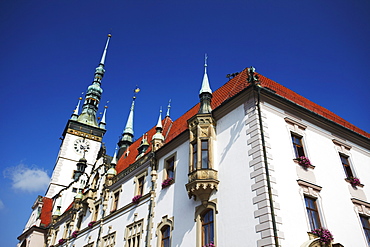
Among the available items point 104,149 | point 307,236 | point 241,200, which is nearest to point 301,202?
point 307,236

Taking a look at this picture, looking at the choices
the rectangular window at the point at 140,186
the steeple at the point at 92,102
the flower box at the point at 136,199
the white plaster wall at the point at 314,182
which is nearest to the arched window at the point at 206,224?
the white plaster wall at the point at 314,182

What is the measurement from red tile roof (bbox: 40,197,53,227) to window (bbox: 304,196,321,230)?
38525mm

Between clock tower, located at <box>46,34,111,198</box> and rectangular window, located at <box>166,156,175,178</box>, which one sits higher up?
A: clock tower, located at <box>46,34,111,198</box>

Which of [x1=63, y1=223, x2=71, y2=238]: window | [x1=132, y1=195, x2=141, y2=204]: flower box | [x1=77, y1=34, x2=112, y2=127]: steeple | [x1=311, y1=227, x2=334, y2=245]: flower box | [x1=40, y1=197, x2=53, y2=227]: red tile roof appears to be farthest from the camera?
[x1=77, y1=34, x2=112, y2=127]: steeple

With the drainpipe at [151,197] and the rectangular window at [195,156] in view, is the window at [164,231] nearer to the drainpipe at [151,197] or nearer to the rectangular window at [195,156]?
the drainpipe at [151,197]

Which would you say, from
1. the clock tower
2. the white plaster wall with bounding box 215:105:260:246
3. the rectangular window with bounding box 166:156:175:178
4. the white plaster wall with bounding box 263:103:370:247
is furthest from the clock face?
the white plaster wall with bounding box 263:103:370:247

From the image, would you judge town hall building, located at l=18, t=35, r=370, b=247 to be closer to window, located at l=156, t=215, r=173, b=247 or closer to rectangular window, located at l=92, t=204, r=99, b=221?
window, located at l=156, t=215, r=173, b=247

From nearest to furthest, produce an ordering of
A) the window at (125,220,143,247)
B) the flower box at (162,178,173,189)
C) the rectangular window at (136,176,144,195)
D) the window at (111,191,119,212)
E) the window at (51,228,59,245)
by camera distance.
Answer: the flower box at (162,178,173,189), the window at (125,220,143,247), the rectangular window at (136,176,144,195), the window at (111,191,119,212), the window at (51,228,59,245)

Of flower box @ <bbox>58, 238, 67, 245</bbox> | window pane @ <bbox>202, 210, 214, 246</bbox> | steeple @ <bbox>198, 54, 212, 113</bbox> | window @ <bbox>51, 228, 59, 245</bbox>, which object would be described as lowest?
window pane @ <bbox>202, 210, 214, 246</bbox>

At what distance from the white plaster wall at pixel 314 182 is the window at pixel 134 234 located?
421 inches

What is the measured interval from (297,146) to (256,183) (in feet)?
13.0

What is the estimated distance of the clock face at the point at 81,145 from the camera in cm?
6650

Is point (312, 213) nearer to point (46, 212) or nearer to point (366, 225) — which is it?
point (366, 225)

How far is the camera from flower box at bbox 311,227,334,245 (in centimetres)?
1400
